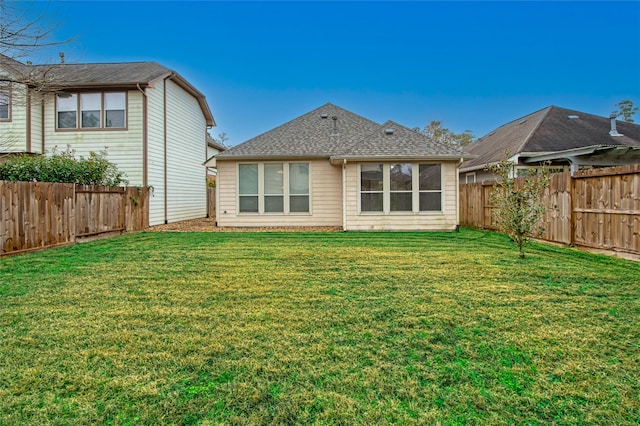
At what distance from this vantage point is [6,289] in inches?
178

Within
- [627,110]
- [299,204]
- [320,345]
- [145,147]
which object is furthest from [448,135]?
[320,345]

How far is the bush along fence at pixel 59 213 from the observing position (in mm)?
6988

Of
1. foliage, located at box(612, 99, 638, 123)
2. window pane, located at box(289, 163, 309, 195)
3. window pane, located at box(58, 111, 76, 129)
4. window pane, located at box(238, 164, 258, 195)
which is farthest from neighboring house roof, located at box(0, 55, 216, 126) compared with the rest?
foliage, located at box(612, 99, 638, 123)

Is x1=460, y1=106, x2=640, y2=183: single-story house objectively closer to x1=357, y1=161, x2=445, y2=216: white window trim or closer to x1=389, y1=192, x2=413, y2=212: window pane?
x1=357, y1=161, x2=445, y2=216: white window trim

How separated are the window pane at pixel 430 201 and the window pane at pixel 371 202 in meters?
1.39

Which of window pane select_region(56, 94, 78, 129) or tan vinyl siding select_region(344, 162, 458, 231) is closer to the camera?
tan vinyl siding select_region(344, 162, 458, 231)

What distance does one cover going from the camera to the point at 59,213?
8.24m

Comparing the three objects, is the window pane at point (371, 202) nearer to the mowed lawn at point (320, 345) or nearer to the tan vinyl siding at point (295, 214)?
the tan vinyl siding at point (295, 214)

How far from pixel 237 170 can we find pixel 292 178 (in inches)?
80.4

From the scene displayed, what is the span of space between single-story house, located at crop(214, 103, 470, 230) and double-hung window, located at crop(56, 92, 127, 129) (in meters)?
4.24

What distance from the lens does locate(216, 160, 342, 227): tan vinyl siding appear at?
40.6 feet

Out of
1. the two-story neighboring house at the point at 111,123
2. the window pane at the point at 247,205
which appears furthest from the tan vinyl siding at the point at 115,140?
the window pane at the point at 247,205

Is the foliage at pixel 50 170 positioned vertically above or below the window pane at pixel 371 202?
above

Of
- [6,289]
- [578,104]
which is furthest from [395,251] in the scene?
[578,104]
